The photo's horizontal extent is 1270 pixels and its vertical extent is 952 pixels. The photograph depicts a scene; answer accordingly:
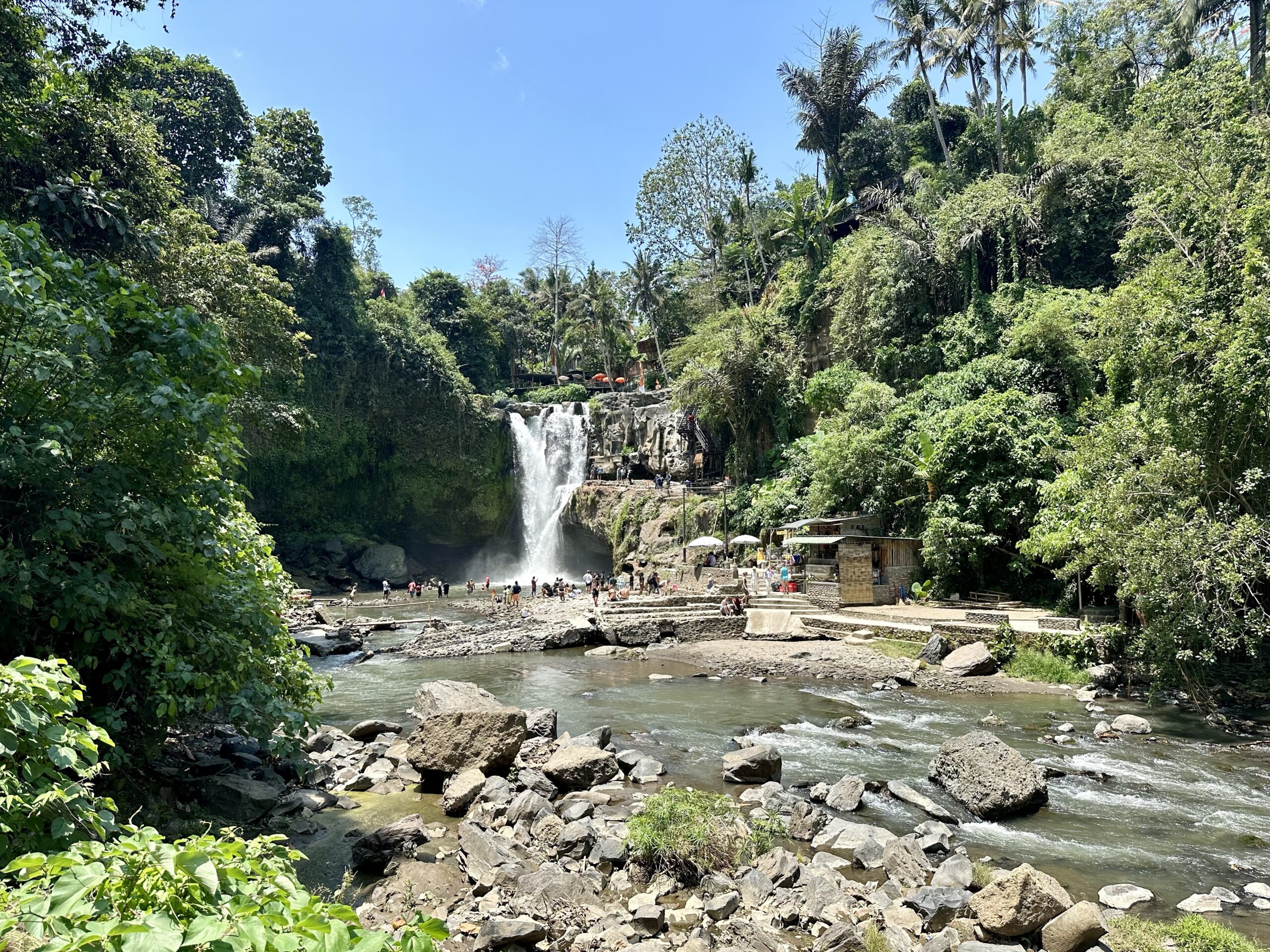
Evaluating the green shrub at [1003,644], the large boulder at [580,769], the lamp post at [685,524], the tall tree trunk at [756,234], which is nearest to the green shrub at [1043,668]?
the green shrub at [1003,644]

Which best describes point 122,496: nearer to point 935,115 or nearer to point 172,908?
point 172,908

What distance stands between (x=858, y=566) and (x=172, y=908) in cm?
2312

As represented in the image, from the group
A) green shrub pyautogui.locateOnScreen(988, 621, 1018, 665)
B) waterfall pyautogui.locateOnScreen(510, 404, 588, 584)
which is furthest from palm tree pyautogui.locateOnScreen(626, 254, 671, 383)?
green shrub pyautogui.locateOnScreen(988, 621, 1018, 665)

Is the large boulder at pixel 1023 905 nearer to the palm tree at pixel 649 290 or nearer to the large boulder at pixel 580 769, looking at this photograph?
the large boulder at pixel 580 769

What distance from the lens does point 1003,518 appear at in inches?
851

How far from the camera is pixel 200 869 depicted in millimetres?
2148

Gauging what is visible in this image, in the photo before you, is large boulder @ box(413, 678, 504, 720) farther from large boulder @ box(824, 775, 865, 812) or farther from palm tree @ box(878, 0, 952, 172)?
palm tree @ box(878, 0, 952, 172)

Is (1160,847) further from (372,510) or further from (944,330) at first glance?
(372,510)

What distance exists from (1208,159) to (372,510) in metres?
42.4

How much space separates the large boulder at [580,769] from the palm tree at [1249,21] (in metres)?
31.8

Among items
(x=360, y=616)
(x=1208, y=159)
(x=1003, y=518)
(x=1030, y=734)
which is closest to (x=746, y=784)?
(x=1030, y=734)

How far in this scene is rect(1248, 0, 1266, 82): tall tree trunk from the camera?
25984mm

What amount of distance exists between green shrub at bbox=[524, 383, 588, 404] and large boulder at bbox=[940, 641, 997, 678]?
37.8 m

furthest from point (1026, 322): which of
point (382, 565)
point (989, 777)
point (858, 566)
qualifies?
point (382, 565)
